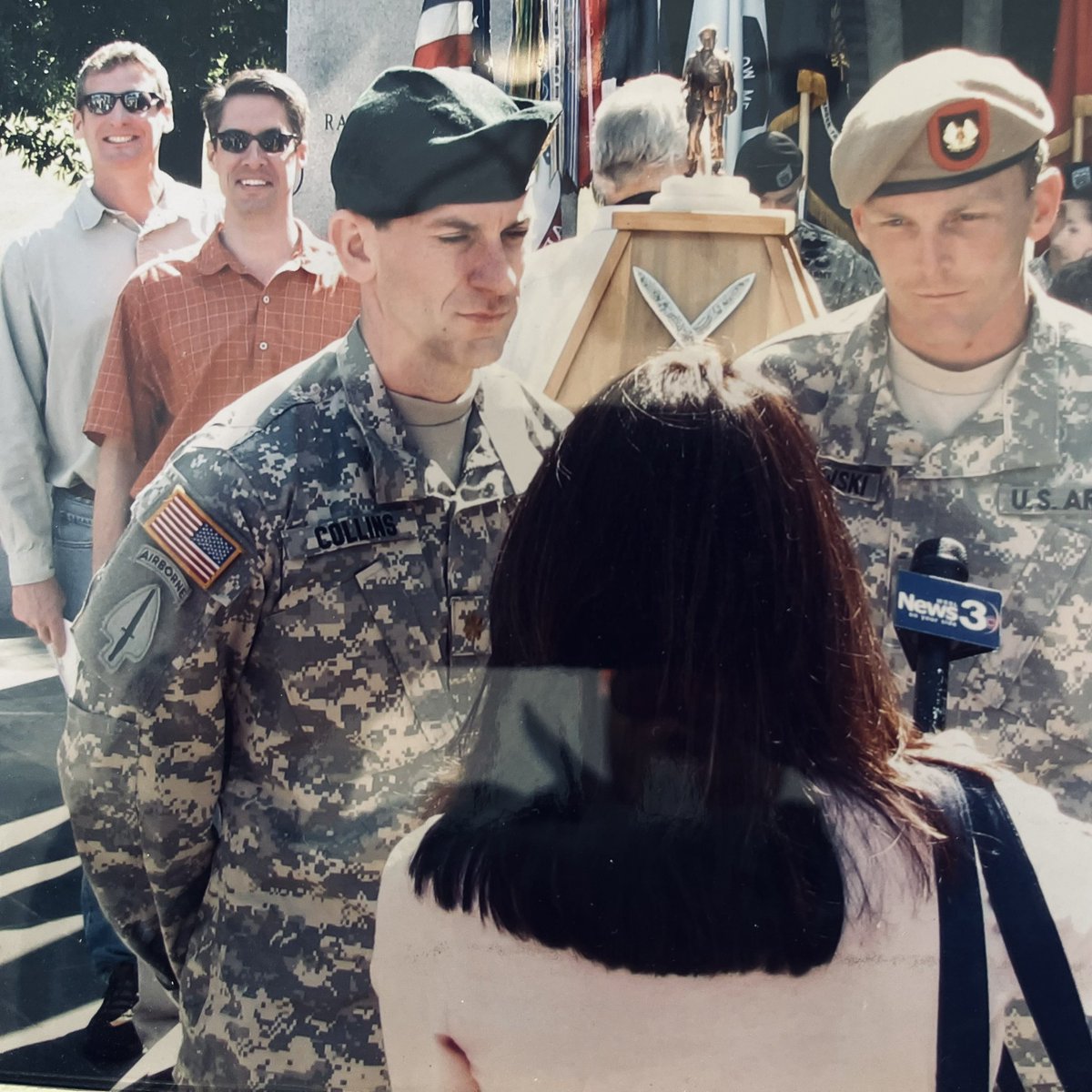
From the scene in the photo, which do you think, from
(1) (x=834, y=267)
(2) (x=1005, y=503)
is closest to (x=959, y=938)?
(2) (x=1005, y=503)

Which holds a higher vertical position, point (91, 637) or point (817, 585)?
point (817, 585)

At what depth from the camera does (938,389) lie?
5.96ft

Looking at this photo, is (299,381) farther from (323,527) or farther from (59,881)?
(59,881)

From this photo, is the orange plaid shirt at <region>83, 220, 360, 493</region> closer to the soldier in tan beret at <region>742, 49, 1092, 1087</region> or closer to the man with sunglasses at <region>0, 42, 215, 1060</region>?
the man with sunglasses at <region>0, 42, 215, 1060</region>

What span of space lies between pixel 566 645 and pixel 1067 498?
74 centimetres

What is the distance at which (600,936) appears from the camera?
1.48 metres

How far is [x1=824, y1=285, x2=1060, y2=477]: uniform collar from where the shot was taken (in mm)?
1794

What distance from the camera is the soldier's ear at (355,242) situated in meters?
1.85

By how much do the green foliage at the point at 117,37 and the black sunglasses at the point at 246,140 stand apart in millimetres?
40

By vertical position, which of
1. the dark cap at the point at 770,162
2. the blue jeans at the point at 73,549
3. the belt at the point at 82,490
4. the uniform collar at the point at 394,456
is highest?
the dark cap at the point at 770,162

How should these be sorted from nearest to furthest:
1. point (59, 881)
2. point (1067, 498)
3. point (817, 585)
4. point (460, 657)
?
1. point (817, 585)
2. point (1067, 498)
3. point (460, 657)
4. point (59, 881)

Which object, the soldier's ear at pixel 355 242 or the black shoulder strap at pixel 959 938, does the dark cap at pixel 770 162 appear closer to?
the soldier's ear at pixel 355 242

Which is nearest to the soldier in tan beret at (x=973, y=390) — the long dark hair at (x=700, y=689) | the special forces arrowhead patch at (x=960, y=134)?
the special forces arrowhead patch at (x=960, y=134)

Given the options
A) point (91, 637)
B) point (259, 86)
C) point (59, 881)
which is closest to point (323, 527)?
point (91, 637)
